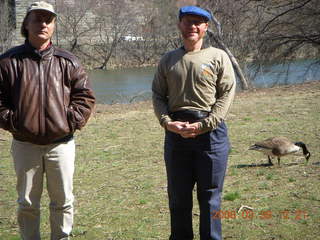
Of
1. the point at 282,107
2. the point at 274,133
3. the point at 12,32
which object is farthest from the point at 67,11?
the point at 274,133

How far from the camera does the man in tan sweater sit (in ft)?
11.8

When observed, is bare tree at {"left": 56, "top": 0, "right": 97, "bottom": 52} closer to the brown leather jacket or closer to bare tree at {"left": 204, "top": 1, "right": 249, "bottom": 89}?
bare tree at {"left": 204, "top": 1, "right": 249, "bottom": 89}

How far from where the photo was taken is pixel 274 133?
9.10m

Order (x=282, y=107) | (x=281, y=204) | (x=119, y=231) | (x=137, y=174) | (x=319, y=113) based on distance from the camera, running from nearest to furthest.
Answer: (x=119, y=231) → (x=281, y=204) → (x=137, y=174) → (x=319, y=113) → (x=282, y=107)

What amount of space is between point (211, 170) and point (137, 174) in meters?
3.34

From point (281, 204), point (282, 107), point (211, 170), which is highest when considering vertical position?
point (211, 170)

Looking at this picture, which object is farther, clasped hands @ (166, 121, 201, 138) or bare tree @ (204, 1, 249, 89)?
bare tree @ (204, 1, 249, 89)

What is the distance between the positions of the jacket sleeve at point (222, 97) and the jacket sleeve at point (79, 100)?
0.97m

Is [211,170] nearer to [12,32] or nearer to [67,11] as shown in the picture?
[12,32]

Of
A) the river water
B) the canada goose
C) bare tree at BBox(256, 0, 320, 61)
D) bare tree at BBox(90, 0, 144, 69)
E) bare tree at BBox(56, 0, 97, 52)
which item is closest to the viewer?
the canada goose

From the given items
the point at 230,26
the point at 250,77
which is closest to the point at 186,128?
the point at 250,77

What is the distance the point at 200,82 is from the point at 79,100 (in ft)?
3.26
